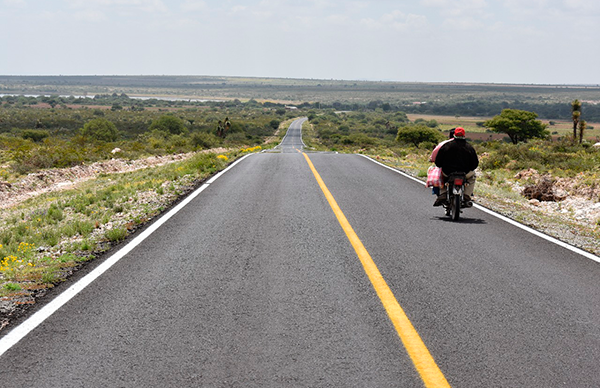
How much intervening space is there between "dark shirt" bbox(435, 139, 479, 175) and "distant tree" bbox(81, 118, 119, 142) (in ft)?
229

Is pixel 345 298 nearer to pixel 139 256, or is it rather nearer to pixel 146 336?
pixel 146 336

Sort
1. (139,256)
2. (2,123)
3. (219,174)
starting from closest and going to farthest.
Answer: (139,256), (219,174), (2,123)

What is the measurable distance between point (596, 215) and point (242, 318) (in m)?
12.2

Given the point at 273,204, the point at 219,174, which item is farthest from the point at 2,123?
the point at 273,204

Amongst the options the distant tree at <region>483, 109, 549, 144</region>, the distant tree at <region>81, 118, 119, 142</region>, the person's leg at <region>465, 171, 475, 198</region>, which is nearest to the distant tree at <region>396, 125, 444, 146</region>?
the distant tree at <region>483, 109, 549, 144</region>

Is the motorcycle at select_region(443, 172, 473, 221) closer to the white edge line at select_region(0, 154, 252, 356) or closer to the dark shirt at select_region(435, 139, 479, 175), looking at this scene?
the dark shirt at select_region(435, 139, 479, 175)

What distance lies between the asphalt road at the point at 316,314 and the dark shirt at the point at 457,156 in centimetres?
143

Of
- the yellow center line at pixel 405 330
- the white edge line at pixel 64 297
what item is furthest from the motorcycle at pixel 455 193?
the white edge line at pixel 64 297

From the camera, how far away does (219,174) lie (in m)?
18.6

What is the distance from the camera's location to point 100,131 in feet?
249

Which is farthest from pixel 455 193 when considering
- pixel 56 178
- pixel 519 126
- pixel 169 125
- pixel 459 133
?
pixel 169 125

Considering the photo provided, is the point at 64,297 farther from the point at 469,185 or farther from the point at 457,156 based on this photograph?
the point at 469,185

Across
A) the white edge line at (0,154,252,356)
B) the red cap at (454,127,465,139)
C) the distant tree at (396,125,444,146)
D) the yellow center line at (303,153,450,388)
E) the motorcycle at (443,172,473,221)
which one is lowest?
the distant tree at (396,125,444,146)

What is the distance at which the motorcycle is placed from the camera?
1031cm
